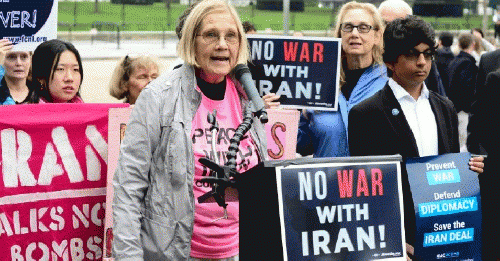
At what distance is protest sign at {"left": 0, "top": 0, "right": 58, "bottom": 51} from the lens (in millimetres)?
5508

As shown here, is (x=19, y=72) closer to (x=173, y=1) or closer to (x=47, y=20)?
(x=47, y=20)

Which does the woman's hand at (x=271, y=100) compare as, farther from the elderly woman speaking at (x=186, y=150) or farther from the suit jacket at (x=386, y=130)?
the elderly woman speaking at (x=186, y=150)

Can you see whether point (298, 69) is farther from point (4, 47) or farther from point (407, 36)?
point (4, 47)

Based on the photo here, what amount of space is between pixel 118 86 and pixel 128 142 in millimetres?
2282

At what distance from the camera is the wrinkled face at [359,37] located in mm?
5133

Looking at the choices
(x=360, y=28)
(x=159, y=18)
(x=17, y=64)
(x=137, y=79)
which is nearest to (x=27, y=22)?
(x=17, y=64)

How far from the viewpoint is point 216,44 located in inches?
137

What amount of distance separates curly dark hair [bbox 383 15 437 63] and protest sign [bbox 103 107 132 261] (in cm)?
129

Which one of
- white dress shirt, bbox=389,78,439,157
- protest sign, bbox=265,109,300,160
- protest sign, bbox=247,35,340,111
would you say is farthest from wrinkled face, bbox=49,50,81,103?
white dress shirt, bbox=389,78,439,157

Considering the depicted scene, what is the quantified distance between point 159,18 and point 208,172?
42.5m

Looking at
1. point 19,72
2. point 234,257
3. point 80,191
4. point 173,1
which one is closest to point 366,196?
point 234,257

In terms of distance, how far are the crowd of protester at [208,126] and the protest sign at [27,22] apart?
0.77 metres

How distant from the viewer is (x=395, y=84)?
3.87m

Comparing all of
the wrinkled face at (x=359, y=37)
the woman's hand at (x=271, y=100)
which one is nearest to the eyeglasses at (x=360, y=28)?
the wrinkled face at (x=359, y=37)
